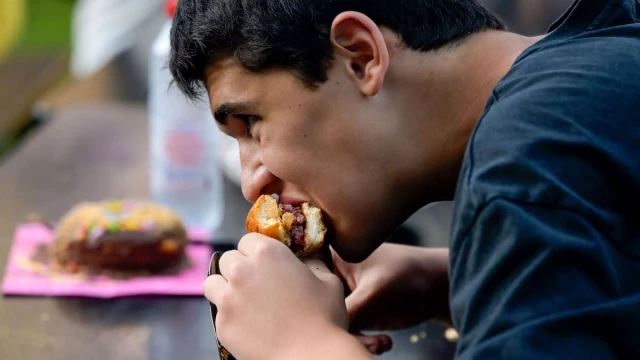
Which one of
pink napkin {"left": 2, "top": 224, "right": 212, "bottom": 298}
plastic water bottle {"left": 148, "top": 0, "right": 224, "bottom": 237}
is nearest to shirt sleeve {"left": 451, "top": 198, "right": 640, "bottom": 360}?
pink napkin {"left": 2, "top": 224, "right": 212, "bottom": 298}

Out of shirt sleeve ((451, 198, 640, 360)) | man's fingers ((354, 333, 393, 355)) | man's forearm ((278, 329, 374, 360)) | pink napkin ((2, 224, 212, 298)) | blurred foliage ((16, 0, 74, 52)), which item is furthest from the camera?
blurred foliage ((16, 0, 74, 52))

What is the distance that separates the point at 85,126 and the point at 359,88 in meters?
1.08

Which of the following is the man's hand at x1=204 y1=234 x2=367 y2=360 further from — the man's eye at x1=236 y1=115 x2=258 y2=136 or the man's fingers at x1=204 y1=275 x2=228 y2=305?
the man's eye at x1=236 y1=115 x2=258 y2=136

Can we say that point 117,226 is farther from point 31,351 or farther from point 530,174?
point 530,174

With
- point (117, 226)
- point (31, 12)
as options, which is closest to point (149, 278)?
point (117, 226)

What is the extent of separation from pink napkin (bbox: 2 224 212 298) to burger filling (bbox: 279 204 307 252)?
1.03ft

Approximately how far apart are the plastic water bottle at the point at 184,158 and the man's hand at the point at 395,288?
46cm

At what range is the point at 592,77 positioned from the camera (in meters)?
0.86

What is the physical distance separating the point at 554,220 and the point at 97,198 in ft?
3.33

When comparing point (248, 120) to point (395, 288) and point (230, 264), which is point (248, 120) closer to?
point (230, 264)

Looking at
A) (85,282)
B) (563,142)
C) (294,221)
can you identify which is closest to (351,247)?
(294,221)

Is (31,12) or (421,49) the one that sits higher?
(421,49)

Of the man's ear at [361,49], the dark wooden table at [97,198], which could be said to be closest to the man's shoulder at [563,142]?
the man's ear at [361,49]

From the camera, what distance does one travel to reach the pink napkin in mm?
Answer: 1285
